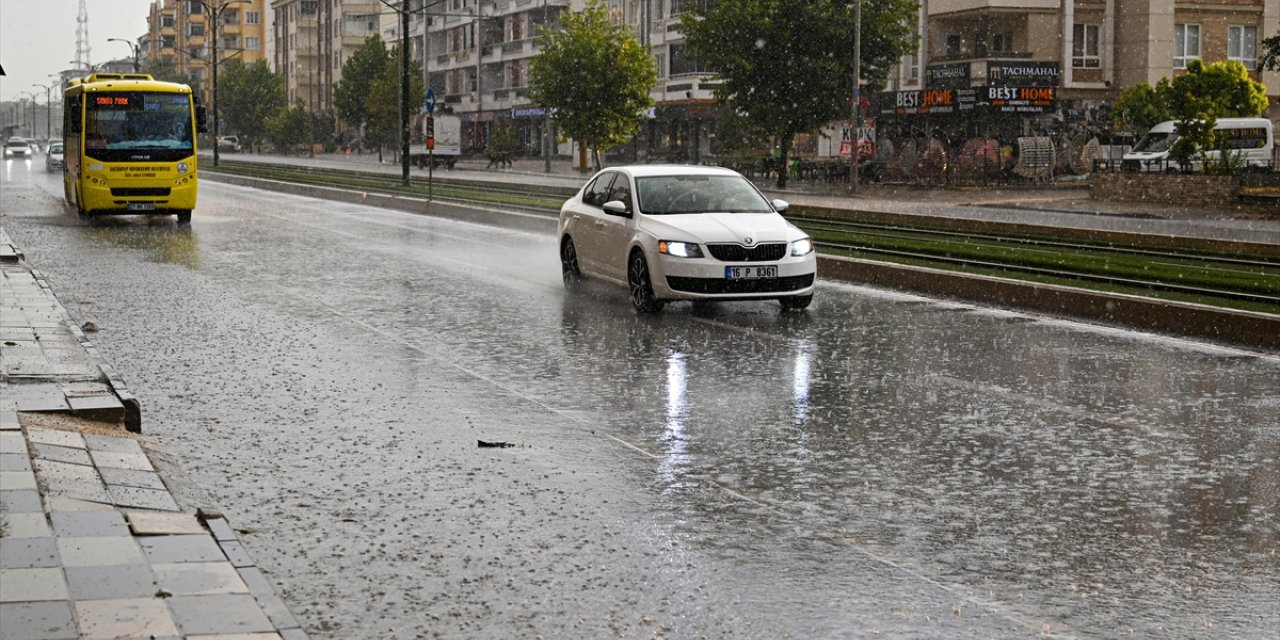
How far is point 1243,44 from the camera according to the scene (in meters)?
61.8

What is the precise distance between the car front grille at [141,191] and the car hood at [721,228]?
53.3 feet

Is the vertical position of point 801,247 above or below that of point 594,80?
below

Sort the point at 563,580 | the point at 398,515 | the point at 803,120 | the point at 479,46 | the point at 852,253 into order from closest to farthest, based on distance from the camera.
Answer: the point at 563,580 → the point at 398,515 → the point at 852,253 → the point at 803,120 → the point at 479,46

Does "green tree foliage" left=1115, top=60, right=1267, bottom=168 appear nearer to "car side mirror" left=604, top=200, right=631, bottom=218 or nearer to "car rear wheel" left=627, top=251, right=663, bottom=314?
"car side mirror" left=604, top=200, right=631, bottom=218

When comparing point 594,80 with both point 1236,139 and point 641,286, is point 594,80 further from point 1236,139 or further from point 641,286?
point 641,286

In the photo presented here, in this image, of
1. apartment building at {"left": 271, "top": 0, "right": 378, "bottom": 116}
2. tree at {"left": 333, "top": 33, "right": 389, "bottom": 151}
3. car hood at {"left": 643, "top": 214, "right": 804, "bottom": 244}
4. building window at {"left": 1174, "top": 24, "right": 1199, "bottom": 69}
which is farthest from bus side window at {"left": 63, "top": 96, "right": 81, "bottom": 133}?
apartment building at {"left": 271, "top": 0, "right": 378, "bottom": 116}

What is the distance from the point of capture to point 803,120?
50.0m

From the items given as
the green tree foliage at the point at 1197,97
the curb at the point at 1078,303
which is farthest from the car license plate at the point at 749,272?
the green tree foliage at the point at 1197,97

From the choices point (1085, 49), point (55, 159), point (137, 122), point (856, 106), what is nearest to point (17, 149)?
point (55, 159)

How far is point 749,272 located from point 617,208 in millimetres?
1778

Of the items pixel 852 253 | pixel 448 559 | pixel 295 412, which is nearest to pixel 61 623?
pixel 448 559

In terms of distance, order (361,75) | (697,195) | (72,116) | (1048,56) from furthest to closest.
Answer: (361,75) → (1048,56) → (72,116) → (697,195)

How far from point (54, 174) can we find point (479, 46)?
39.5 metres

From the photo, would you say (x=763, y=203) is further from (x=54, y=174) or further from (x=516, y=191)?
(x=54, y=174)
